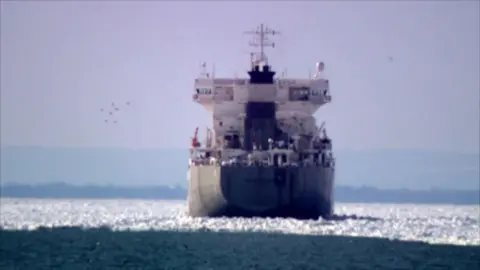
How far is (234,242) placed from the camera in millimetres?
67875

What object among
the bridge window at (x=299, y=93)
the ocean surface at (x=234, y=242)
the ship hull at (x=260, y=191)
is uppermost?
the bridge window at (x=299, y=93)

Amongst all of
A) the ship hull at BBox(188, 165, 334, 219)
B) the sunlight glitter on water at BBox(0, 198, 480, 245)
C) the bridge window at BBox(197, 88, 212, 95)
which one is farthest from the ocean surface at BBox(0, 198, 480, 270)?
the bridge window at BBox(197, 88, 212, 95)

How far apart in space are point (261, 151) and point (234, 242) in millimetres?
11164

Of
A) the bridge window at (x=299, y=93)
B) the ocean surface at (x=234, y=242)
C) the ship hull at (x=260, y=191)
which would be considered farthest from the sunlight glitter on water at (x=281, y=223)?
the bridge window at (x=299, y=93)

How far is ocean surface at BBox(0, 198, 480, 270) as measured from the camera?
196 ft

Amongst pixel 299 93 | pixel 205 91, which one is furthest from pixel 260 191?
pixel 205 91

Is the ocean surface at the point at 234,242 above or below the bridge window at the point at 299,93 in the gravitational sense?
below

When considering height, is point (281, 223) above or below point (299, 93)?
below

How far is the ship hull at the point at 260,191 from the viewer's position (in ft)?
250

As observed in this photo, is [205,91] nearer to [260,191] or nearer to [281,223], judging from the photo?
[260,191]

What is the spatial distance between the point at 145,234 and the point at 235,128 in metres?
9.89

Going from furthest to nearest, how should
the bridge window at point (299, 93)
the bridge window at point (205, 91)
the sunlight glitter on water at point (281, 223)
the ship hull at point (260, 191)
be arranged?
1. the bridge window at point (205, 91)
2. the bridge window at point (299, 93)
3. the ship hull at point (260, 191)
4. the sunlight glitter on water at point (281, 223)

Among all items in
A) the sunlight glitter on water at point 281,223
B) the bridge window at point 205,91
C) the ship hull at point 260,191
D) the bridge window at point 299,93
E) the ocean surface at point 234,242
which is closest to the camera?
the ocean surface at point 234,242

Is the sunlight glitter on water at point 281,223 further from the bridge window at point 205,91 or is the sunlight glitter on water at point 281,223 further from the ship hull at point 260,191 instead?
the bridge window at point 205,91
